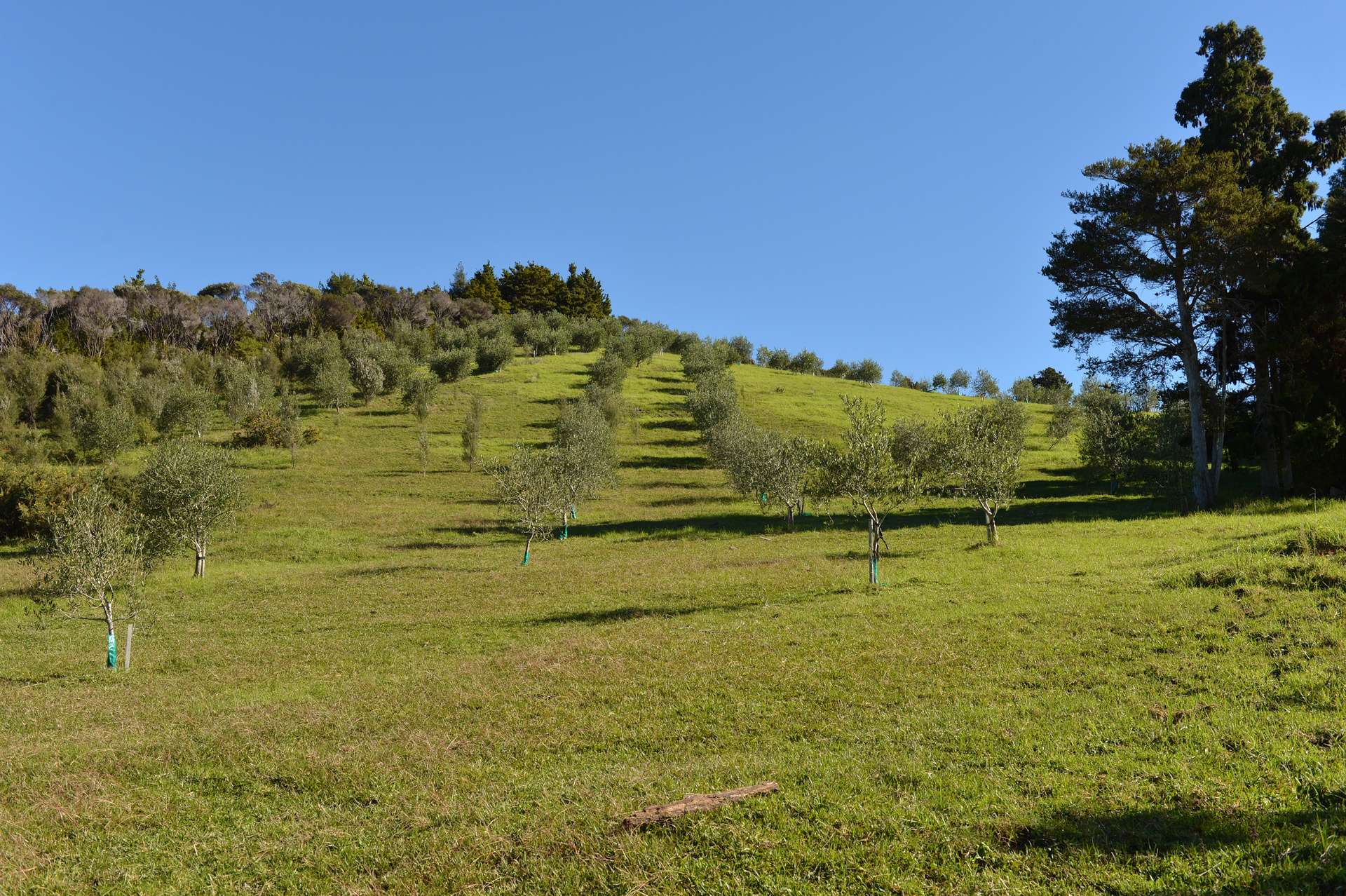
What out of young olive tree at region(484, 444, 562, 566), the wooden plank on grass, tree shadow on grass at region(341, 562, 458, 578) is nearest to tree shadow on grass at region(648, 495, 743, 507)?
young olive tree at region(484, 444, 562, 566)

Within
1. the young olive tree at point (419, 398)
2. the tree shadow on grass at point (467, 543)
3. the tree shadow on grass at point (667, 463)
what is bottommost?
the tree shadow on grass at point (467, 543)

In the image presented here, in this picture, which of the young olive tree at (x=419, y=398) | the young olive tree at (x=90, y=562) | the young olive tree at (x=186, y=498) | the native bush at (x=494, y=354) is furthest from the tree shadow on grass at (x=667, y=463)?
the young olive tree at (x=90, y=562)

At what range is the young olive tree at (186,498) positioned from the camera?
4369 cm

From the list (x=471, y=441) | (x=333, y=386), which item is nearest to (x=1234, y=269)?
(x=471, y=441)

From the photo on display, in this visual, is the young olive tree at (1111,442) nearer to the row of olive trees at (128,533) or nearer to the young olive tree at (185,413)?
the row of olive trees at (128,533)

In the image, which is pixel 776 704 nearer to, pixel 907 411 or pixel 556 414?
pixel 556 414

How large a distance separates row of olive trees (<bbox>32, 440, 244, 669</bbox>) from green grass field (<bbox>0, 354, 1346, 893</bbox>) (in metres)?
2.33

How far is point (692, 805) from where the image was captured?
9.76m

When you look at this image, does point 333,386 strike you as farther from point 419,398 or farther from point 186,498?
point 186,498

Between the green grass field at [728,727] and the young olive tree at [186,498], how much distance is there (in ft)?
17.8

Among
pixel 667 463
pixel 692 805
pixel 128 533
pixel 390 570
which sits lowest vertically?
pixel 390 570

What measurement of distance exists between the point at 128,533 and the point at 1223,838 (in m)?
47.7

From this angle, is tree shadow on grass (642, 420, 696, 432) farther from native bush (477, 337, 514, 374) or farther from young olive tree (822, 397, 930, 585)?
young olive tree (822, 397, 930, 585)

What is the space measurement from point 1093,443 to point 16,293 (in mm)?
172109
